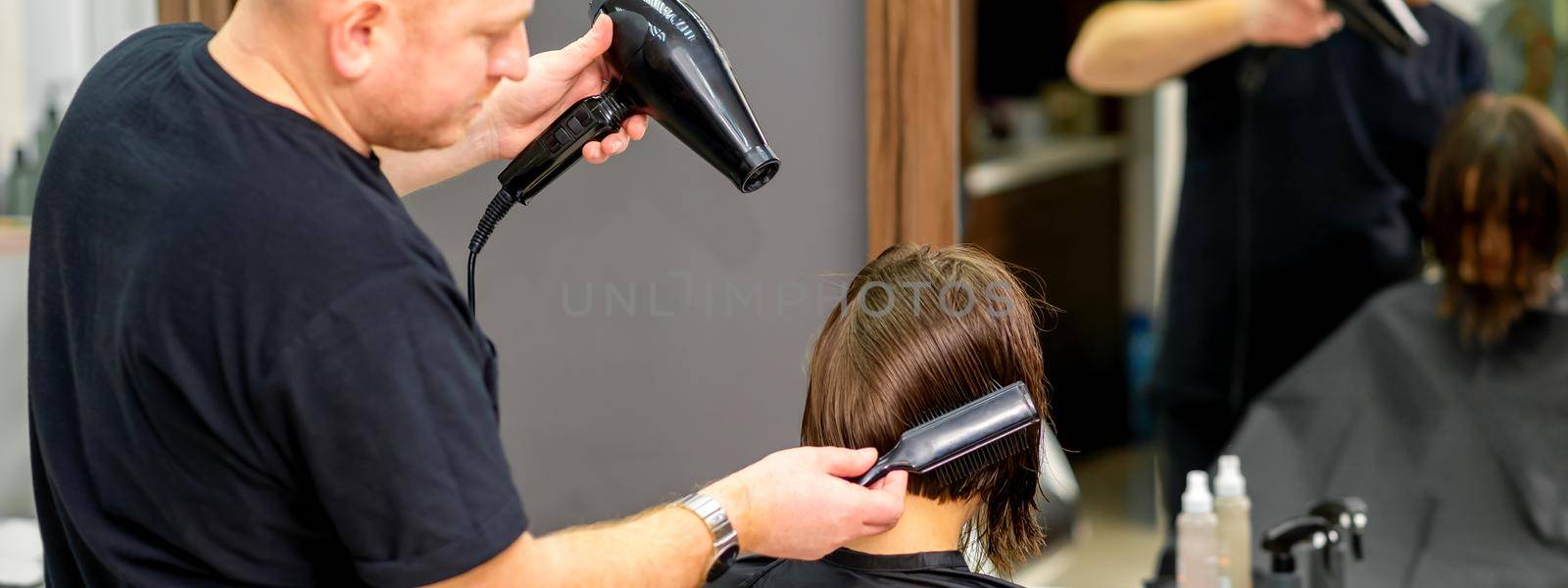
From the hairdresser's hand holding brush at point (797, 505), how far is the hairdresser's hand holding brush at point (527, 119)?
445mm

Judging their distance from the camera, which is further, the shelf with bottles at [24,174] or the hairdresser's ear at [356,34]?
the shelf with bottles at [24,174]

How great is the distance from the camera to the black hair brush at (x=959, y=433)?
3.87 feet

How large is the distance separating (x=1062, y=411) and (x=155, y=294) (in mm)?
1491

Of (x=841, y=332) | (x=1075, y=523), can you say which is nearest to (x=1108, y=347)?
(x=1075, y=523)

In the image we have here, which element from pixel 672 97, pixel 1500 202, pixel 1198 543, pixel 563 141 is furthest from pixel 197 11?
pixel 1500 202

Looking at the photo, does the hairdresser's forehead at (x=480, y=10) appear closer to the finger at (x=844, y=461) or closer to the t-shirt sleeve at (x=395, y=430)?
the t-shirt sleeve at (x=395, y=430)

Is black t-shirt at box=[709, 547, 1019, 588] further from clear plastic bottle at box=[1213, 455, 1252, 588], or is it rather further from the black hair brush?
clear plastic bottle at box=[1213, 455, 1252, 588]

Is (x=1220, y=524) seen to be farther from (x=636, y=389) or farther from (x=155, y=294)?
(x=155, y=294)

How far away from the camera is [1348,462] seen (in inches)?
89.6

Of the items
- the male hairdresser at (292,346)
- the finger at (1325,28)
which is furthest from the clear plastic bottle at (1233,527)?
the male hairdresser at (292,346)

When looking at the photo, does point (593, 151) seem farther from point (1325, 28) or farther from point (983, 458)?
point (1325, 28)

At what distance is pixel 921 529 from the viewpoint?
1.38 metres

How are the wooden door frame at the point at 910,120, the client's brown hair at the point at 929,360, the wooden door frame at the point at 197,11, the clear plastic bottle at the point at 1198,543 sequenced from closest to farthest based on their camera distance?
the client's brown hair at the point at 929,360 < the wooden door frame at the point at 910,120 < the wooden door frame at the point at 197,11 < the clear plastic bottle at the point at 1198,543

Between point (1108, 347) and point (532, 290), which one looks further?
point (1108, 347)
